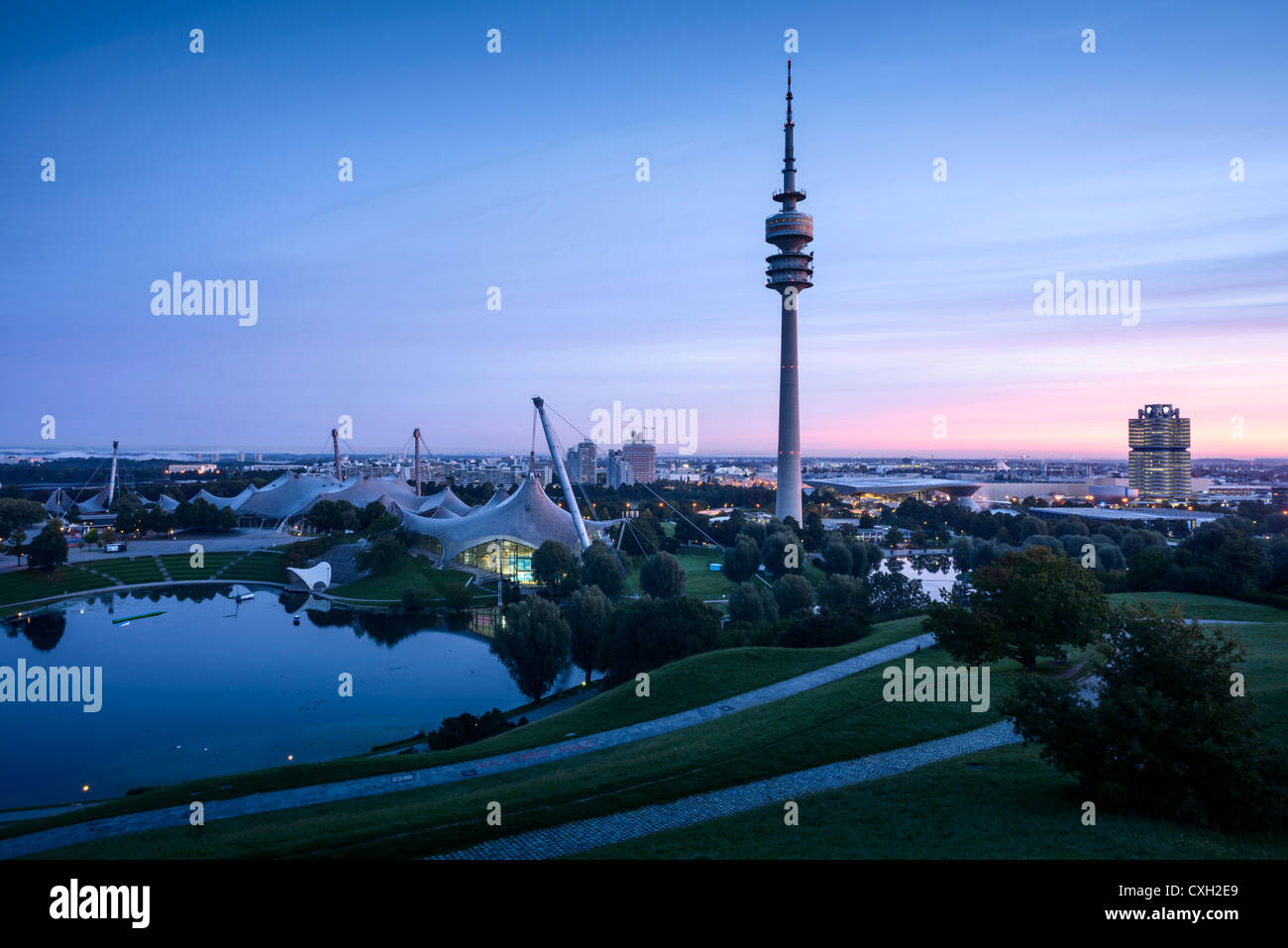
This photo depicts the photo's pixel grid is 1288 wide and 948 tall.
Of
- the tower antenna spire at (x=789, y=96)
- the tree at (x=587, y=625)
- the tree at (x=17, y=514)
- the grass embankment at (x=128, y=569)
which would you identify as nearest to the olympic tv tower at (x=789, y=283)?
the tower antenna spire at (x=789, y=96)

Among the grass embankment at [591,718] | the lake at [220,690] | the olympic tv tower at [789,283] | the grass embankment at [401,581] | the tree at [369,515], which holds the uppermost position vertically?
the olympic tv tower at [789,283]

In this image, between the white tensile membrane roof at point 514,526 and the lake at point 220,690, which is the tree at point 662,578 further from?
the white tensile membrane roof at point 514,526

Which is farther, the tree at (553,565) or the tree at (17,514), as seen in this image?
the tree at (17,514)

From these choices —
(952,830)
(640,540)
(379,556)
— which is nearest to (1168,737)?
(952,830)

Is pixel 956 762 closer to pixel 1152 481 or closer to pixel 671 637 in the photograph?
pixel 671 637

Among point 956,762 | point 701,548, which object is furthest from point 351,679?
point 701,548

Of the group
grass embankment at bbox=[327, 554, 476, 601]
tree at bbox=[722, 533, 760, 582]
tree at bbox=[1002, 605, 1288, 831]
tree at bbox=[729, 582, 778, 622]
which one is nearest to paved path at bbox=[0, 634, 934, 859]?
tree at bbox=[1002, 605, 1288, 831]

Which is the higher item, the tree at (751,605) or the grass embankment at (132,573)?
the tree at (751,605)
